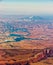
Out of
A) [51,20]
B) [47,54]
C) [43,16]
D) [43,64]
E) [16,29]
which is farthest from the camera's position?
[43,16]

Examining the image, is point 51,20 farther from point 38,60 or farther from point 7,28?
point 38,60

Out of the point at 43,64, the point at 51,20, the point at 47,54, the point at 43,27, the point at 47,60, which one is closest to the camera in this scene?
the point at 43,64

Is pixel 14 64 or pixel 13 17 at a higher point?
pixel 13 17

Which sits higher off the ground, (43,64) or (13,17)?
(13,17)

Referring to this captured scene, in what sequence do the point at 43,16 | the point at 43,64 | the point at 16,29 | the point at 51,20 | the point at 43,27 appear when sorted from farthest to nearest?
the point at 43,16, the point at 51,20, the point at 43,27, the point at 16,29, the point at 43,64

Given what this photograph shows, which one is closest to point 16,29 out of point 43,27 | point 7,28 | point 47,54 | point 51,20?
point 7,28

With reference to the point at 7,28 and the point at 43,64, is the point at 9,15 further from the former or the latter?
the point at 43,64

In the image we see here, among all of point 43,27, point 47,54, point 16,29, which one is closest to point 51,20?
point 43,27

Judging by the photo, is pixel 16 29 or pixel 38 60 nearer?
pixel 38 60

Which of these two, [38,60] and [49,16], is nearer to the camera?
[38,60]
